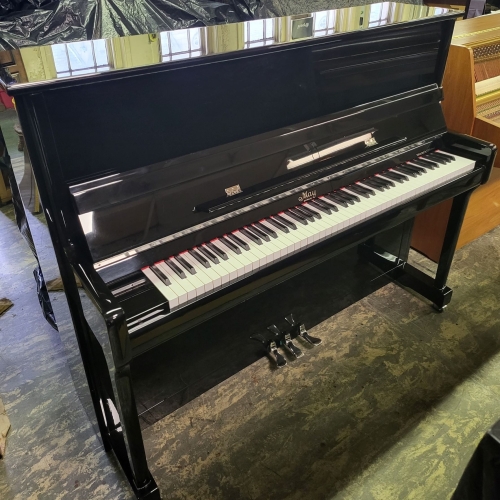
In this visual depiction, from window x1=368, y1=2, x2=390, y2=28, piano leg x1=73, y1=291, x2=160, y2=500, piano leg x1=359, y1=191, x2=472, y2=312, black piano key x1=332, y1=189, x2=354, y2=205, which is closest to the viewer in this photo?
piano leg x1=73, y1=291, x2=160, y2=500

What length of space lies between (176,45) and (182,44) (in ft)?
0.07

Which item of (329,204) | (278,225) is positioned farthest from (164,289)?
(329,204)

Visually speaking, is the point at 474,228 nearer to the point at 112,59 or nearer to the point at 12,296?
the point at 112,59

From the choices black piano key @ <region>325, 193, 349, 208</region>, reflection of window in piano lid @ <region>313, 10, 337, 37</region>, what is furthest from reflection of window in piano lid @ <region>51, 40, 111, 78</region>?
black piano key @ <region>325, 193, 349, 208</region>

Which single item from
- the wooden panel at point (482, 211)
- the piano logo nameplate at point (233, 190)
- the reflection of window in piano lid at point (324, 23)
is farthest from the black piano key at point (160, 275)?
the wooden panel at point (482, 211)

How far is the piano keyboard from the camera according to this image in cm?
111

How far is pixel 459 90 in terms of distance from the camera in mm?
1921

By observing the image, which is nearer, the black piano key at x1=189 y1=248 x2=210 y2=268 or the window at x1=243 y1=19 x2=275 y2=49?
the black piano key at x1=189 y1=248 x2=210 y2=268

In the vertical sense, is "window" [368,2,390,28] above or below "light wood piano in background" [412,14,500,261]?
above

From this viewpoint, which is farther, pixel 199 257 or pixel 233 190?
pixel 233 190

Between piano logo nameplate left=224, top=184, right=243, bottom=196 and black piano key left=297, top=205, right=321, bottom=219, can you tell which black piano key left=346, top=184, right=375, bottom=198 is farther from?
piano logo nameplate left=224, top=184, right=243, bottom=196

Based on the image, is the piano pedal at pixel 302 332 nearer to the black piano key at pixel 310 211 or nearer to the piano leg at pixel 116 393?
the black piano key at pixel 310 211

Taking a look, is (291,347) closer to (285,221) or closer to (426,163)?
(285,221)

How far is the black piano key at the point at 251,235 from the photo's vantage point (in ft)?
4.10
